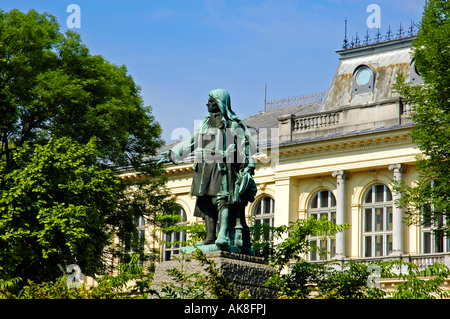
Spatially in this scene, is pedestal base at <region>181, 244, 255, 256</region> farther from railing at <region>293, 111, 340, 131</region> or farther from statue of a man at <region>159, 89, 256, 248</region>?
railing at <region>293, 111, 340, 131</region>

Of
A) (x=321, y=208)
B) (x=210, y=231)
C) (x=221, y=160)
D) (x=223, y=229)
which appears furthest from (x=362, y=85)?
(x=223, y=229)

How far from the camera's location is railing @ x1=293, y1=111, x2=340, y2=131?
4222 cm

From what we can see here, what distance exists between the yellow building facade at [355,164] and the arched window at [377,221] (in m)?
0.04

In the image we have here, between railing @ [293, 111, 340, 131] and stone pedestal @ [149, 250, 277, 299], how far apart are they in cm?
2857

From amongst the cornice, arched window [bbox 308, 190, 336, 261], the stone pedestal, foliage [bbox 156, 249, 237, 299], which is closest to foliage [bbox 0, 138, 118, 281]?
the stone pedestal

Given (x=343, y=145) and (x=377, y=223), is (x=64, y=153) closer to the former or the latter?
(x=343, y=145)

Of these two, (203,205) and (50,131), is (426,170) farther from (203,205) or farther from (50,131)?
(50,131)

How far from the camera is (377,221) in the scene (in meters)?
40.8

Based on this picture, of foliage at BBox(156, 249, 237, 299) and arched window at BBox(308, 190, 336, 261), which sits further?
arched window at BBox(308, 190, 336, 261)

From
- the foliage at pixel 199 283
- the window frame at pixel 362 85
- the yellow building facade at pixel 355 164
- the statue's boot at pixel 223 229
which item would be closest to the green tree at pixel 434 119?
the statue's boot at pixel 223 229

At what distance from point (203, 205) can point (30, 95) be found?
19.3 m

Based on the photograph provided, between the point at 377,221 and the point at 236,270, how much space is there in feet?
92.4

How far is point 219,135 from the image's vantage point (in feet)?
47.4
